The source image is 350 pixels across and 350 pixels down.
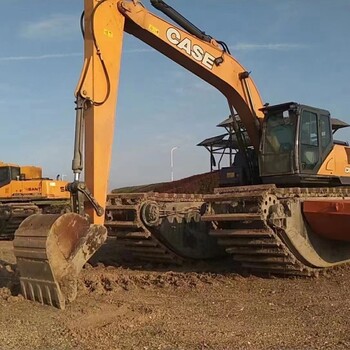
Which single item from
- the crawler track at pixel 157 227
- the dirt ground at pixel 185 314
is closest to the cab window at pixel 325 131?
the dirt ground at pixel 185 314

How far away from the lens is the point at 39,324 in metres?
5.21

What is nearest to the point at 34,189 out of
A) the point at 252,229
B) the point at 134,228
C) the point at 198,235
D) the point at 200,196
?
the point at 200,196

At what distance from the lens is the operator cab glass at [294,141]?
8305 millimetres

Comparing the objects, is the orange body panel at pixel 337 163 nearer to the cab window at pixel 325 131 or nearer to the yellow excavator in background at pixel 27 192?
the cab window at pixel 325 131

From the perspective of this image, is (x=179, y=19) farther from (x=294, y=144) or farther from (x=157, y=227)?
(x=157, y=227)

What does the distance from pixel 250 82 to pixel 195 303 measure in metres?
4.46

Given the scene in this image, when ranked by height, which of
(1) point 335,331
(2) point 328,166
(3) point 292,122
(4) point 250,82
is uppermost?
(4) point 250,82

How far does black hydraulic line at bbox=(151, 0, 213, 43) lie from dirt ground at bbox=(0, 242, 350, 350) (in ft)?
12.5

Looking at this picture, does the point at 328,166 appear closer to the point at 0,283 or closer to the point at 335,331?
the point at 335,331

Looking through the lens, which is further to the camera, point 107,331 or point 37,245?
point 37,245

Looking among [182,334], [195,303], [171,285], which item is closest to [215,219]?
[171,285]

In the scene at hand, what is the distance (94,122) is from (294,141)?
3248 mm

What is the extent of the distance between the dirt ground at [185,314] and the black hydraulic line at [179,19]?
3.82 metres

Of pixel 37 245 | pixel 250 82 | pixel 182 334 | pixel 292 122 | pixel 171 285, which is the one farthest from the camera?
pixel 250 82
